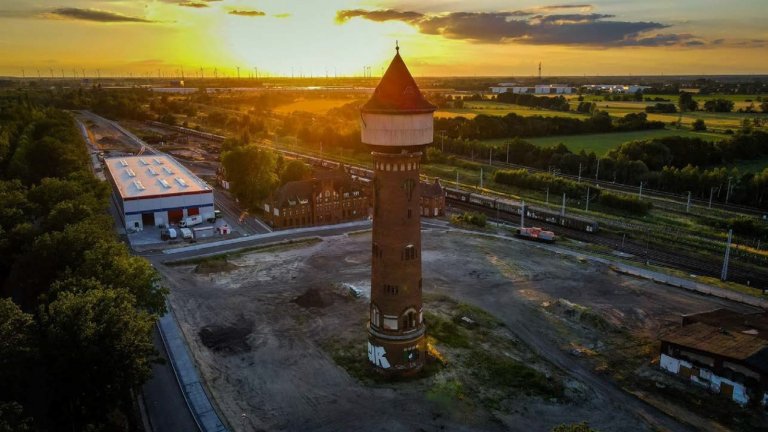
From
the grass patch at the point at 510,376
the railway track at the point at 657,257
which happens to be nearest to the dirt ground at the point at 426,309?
the grass patch at the point at 510,376

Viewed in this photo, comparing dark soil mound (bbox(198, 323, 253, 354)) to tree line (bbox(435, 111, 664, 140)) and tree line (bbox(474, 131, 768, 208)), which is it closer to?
tree line (bbox(474, 131, 768, 208))

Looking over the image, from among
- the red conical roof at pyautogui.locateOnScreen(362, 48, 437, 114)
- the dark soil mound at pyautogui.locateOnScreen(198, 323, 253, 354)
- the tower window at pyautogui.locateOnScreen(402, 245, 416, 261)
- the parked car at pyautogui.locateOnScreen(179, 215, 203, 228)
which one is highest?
the red conical roof at pyautogui.locateOnScreen(362, 48, 437, 114)

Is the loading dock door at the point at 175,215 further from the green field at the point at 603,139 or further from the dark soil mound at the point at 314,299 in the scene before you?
the green field at the point at 603,139

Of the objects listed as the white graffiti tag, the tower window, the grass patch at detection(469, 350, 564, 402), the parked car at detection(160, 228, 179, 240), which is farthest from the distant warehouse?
the grass patch at detection(469, 350, 564, 402)

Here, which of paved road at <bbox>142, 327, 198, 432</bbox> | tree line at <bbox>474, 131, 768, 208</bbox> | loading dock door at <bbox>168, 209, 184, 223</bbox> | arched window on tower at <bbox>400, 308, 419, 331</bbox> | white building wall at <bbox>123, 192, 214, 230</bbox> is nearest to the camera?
paved road at <bbox>142, 327, 198, 432</bbox>

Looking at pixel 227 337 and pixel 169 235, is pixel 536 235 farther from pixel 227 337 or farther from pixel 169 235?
pixel 169 235

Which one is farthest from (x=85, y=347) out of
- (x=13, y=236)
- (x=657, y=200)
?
(x=657, y=200)

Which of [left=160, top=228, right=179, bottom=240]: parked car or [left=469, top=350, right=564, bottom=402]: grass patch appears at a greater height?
[left=160, top=228, right=179, bottom=240]: parked car

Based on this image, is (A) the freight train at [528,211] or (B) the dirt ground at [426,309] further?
(A) the freight train at [528,211]
